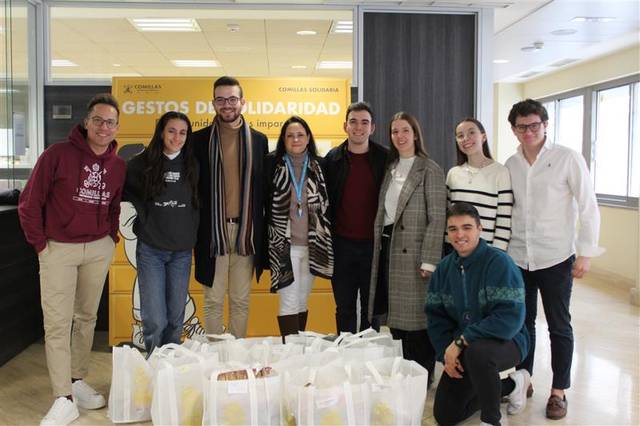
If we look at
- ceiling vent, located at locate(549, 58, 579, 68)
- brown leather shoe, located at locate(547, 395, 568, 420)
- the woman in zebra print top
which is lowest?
brown leather shoe, located at locate(547, 395, 568, 420)

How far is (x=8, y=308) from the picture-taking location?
12.6 feet

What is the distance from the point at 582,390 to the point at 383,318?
3.88 feet

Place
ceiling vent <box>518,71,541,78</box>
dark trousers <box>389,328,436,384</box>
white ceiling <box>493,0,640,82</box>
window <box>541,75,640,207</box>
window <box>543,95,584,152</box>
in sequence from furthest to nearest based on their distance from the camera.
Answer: ceiling vent <box>518,71,541,78</box>, window <box>543,95,584,152</box>, window <box>541,75,640,207</box>, white ceiling <box>493,0,640,82</box>, dark trousers <box>389,328,436,384</box>

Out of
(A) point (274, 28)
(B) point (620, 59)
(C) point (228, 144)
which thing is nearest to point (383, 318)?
(C) point (228, 144)

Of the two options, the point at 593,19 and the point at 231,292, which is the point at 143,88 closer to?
the point at 231,292

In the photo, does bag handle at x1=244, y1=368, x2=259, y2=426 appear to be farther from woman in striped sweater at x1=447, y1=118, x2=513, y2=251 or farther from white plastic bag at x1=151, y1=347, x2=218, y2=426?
woman in striped sweater at x1=447, y1=118, x2=513, y2=251

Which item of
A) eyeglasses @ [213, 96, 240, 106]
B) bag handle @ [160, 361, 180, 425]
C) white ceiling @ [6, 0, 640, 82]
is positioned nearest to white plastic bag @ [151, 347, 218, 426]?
bag handle @ [160, 361, 180, 425]

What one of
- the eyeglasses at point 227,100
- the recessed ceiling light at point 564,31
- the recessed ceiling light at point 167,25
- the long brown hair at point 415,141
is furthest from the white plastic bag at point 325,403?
the recessed ceiling light at point 564,31

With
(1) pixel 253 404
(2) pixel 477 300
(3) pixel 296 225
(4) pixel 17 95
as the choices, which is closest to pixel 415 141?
(3) pixel 296 225

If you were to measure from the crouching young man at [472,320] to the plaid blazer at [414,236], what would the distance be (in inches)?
8.8

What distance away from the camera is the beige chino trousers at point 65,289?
114 inches

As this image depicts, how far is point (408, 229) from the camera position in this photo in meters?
3.16

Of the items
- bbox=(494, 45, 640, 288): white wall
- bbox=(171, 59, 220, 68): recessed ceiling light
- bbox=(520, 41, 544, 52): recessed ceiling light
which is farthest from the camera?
bbox=(171, 59, 220, 68): recessed ceiling light

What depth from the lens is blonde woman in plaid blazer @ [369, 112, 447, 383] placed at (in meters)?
3.15
